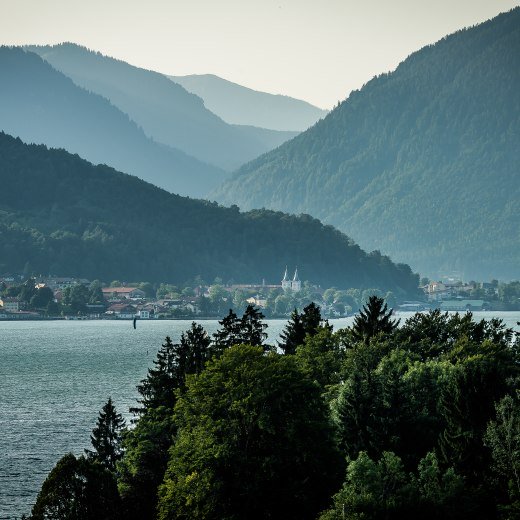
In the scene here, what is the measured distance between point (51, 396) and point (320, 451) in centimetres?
5723

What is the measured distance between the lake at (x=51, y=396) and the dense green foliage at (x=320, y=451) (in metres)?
12.6

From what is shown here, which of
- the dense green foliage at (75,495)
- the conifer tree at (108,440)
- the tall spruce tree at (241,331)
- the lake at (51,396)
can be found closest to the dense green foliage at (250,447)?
the dense green foliage at (75,495)

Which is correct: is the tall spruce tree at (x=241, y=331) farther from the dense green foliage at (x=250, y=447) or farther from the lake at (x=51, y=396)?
the dense green foliage at (x=250, y=447)

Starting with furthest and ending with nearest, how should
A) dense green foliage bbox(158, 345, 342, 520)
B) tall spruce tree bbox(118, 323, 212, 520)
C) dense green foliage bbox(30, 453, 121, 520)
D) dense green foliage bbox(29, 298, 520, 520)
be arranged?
tall spruce tree bbox(118, 323, 212, 520)
dense green foliage bbox(158, 345, 342, 520)
dense green foliage bbox(30, 453, 121, 520)
dense green foliage bbox(29, 298, 520, 520)

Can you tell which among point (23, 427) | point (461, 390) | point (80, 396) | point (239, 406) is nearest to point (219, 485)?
point (239, 406)

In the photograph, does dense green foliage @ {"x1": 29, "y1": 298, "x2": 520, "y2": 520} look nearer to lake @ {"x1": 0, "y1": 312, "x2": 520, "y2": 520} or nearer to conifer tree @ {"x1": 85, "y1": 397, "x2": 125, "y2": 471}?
conifer tree @ {"x1": 85, "y1": 397, "x2": 125, "y2": 471}

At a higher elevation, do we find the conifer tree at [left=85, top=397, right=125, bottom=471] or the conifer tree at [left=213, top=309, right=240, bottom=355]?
the conifer tree at [left=213, top=309, right=240, bottom=355]

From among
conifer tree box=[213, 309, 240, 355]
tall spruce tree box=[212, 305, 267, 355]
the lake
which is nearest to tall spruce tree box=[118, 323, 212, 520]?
conifer tree box=[213, 309, 240, 355]

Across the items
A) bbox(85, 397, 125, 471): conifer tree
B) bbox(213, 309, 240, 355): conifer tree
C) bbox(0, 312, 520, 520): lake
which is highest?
bbox(213, 309, 240, 355): conifer tree

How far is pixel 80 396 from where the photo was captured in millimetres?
99625

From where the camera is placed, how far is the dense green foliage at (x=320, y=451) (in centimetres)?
4206

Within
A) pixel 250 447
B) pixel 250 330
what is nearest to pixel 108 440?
pixel 250 330

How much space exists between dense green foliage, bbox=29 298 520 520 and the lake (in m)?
12.6

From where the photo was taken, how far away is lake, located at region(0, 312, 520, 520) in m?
66.0
